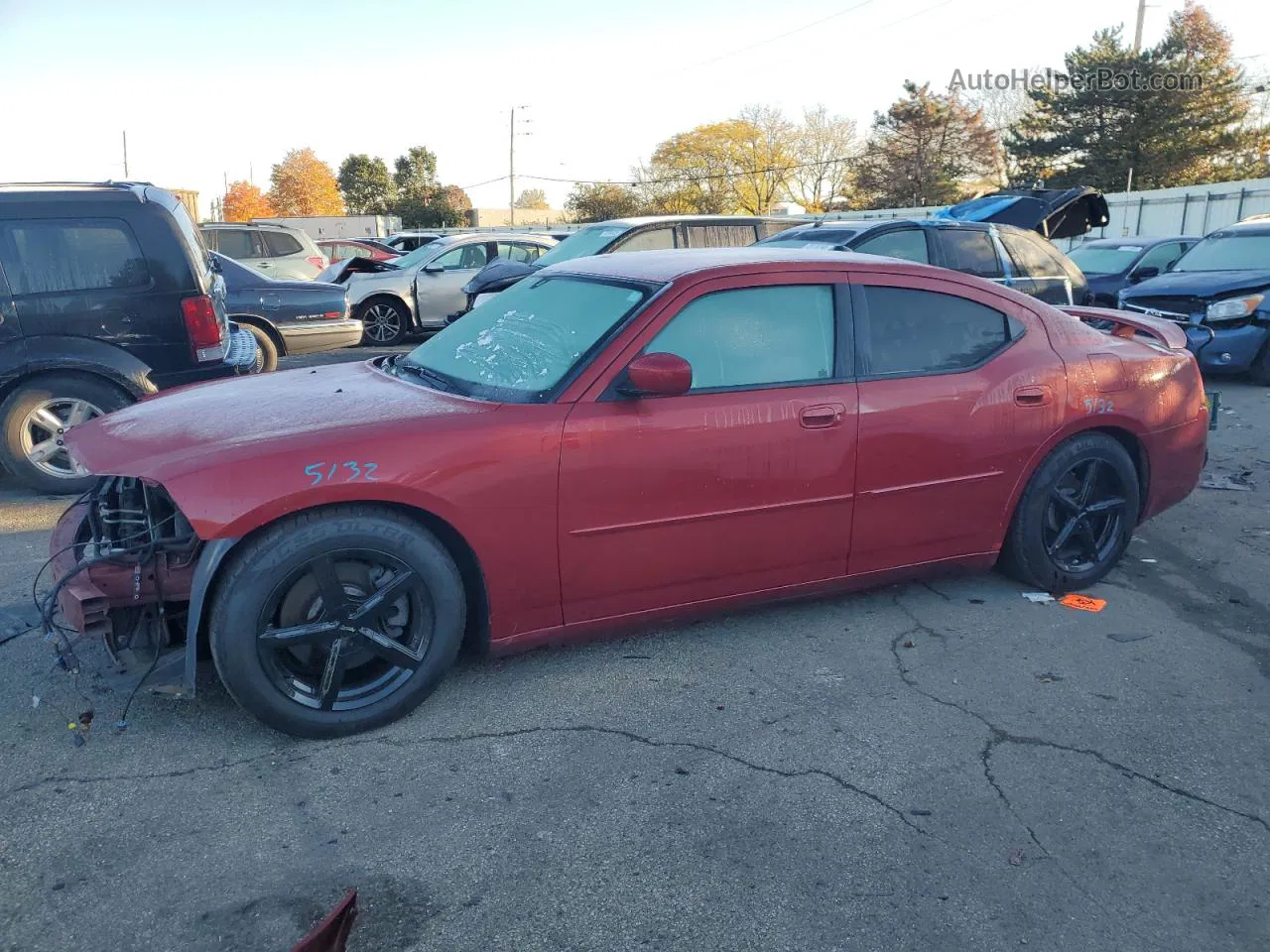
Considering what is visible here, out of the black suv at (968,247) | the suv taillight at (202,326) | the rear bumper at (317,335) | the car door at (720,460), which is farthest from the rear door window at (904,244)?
the suv taillight at (202,326)

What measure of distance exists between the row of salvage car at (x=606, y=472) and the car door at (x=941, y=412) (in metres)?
0.01

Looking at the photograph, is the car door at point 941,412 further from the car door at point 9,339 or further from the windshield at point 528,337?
the car door at point 9,339

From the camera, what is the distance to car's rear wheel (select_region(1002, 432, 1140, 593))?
442 centimetres

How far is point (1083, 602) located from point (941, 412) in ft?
4.10

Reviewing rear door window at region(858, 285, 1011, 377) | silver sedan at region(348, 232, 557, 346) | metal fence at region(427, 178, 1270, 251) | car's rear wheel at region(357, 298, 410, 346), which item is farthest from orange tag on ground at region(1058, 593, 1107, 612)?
metal fence at region(427, 178, 1270, 251)

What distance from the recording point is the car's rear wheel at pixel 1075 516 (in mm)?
4418

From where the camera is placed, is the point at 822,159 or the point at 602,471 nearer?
the point at 602,471

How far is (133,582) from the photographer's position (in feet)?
10.2

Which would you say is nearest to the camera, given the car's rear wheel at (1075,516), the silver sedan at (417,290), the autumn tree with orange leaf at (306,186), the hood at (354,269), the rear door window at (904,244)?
the car's rear wheel at (1075,516)

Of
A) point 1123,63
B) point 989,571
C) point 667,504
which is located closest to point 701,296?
point 667,504

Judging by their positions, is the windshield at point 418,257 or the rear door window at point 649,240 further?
the windshield at point 418,257

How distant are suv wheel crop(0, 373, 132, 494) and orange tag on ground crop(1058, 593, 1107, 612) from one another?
5509 mm

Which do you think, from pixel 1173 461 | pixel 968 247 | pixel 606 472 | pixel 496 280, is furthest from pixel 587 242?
pixel 606 472

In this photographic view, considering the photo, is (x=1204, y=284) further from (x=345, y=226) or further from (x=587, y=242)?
(x=345, y=226)
